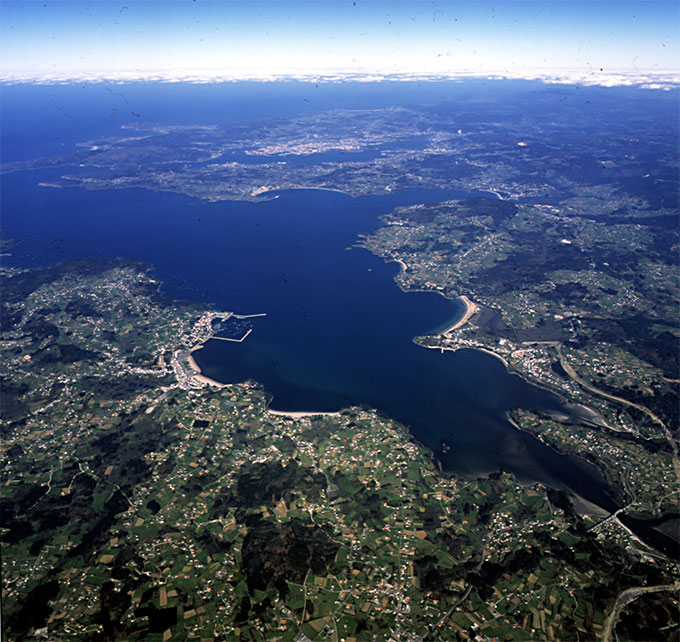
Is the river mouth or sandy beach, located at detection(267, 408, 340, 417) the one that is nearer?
the river mouth

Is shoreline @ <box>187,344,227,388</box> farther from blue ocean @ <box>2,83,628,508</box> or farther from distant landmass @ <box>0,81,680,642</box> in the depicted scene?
blue ocean @ <box>2,83,628,508</box>

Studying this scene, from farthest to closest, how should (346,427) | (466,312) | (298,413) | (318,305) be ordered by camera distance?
1. (318,305)
2. (466,312)
3. (298,413)
4. (346,427)

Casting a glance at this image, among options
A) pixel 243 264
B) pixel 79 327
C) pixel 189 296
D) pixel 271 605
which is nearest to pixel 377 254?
pixel 243 264

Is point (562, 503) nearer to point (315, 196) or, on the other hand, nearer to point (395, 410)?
point (395, 410)

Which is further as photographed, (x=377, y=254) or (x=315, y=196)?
(x=315, y=196)

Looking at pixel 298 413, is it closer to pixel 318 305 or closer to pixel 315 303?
pixel 318 305

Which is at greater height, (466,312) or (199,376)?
(466,312)

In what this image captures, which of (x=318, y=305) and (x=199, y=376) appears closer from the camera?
(x=199, y=376)

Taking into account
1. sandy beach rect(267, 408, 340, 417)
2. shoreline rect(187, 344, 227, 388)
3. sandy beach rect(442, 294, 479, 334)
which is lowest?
sandy beach rect(267, 408, 340, 417)

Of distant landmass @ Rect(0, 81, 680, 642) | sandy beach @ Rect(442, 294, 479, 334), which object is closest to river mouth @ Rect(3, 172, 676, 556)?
distant landmass @ Rect(0, 81, 680, 642)

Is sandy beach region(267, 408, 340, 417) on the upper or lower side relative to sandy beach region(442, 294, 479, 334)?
lower

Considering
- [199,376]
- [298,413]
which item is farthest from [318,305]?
[298,413]
